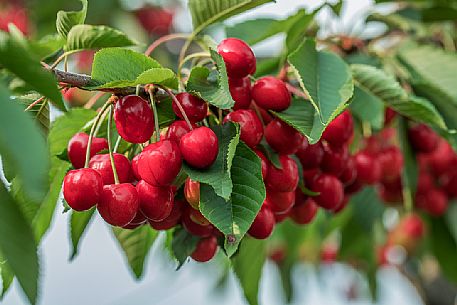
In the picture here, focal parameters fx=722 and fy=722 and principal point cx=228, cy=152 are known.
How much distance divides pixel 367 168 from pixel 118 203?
→ 70 cm

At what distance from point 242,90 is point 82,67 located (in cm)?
180

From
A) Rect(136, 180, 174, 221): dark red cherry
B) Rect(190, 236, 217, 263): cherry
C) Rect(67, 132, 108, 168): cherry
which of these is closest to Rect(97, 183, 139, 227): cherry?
Rect(136, 180, 174, 221): dark red cherry

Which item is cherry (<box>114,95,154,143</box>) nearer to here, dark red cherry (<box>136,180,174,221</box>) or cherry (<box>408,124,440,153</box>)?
dark red cherry (<box>136,180,174,221</box>)

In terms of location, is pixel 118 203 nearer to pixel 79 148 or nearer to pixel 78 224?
pixel 79 148

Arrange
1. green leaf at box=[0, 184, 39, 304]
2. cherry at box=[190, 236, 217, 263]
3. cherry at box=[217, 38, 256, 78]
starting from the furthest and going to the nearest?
cherry at box=[190, 236, 217, 263] < cherry at box=[217, 38, 256, 78] < green leaf at box=[0, 184, 39, 304]

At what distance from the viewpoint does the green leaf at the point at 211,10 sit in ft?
3.77

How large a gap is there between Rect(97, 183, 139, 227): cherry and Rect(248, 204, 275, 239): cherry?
0.60ft

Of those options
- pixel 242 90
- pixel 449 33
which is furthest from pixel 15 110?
pixel 449 33

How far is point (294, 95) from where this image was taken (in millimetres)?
1139

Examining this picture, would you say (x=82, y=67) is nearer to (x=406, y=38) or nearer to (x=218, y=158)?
(x=406, y=38)

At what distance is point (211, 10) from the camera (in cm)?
119

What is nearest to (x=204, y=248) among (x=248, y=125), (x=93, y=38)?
(x=248, y=125)

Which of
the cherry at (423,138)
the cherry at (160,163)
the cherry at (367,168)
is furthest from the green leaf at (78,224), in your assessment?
the cherry at (423,138)

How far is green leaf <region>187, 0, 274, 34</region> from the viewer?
1149 millimetres
